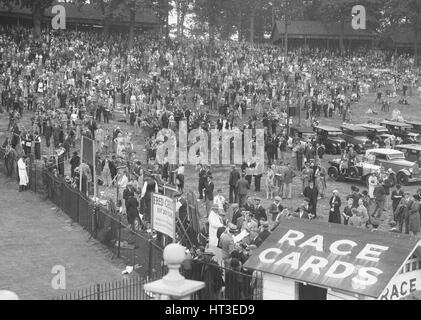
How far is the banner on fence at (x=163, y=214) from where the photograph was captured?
17797mm

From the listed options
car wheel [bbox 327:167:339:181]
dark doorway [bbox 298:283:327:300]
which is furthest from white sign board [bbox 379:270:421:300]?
car wheel [bbox 327:167:339:181]

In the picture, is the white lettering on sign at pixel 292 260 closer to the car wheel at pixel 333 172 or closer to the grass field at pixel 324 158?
the grass field at pixel 324 158

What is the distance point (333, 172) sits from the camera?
108 ft

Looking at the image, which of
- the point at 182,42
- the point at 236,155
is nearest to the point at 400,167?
the point at 236,155

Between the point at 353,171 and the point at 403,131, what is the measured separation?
34.7 feet

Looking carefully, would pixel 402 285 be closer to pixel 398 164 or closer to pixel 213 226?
pixel 213 226

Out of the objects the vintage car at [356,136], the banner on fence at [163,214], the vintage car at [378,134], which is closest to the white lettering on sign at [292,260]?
the banner on fence at [163,214]

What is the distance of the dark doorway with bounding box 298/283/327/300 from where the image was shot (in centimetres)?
1409

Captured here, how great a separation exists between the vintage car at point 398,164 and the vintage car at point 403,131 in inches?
287

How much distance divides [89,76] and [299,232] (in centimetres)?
3420

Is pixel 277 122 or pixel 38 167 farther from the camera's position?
pixel 277 122

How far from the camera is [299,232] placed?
14.4 m
